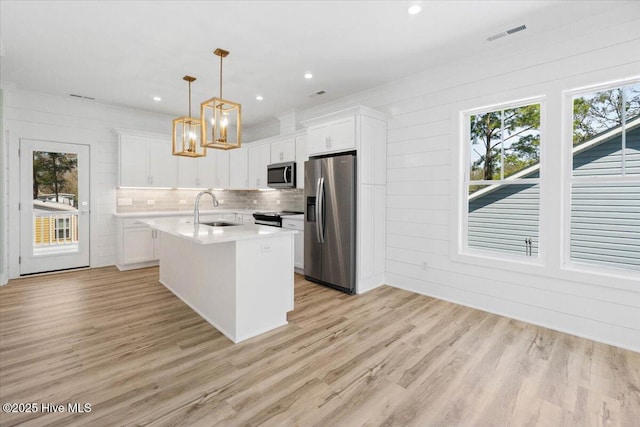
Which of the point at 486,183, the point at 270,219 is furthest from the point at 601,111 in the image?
the point at 270,219

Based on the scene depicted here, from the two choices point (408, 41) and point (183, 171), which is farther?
point (183, 171)

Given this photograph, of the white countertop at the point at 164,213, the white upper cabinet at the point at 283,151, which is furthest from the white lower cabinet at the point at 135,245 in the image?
the white upper cabinet at the point at 283,151

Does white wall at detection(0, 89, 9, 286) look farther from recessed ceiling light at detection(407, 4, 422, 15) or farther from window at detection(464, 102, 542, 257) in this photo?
window at detection(464, 102, 542, 257)

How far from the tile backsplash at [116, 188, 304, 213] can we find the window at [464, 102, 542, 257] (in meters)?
3.14

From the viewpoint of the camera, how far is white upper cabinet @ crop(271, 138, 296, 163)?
18.0 ft

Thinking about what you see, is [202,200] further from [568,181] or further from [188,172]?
[568,181]

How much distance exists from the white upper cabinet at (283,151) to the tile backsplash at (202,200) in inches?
27.1

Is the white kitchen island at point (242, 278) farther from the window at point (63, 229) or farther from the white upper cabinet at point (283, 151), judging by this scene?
the window at point (63, 229)

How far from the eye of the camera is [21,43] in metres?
3.24

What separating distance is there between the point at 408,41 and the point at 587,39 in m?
1.56

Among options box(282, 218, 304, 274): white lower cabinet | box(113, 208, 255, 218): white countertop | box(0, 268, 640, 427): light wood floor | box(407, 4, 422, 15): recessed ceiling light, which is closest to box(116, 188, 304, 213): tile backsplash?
box(113, 208, 255, 218): white countertop

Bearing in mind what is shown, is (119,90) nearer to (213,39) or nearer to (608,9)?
(213,39)

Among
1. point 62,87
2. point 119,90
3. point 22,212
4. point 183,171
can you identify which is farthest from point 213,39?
point 22,212

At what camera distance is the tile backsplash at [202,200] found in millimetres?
5699
